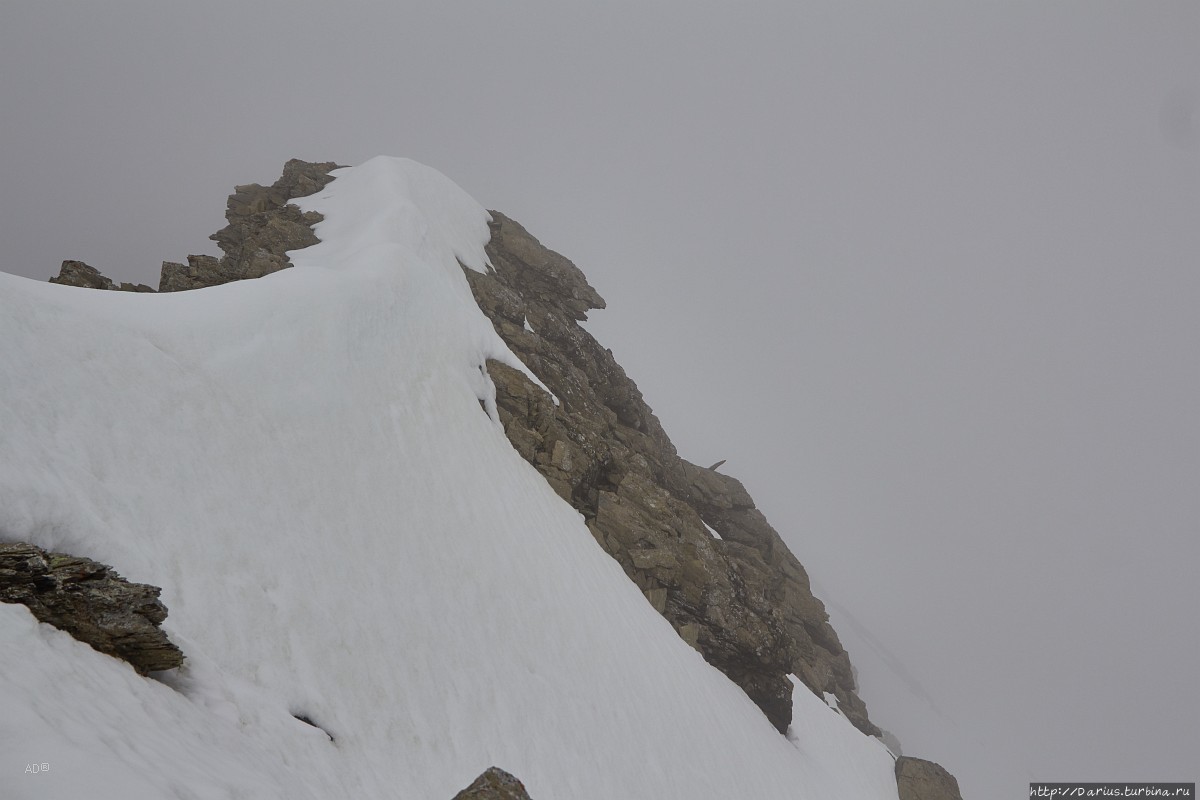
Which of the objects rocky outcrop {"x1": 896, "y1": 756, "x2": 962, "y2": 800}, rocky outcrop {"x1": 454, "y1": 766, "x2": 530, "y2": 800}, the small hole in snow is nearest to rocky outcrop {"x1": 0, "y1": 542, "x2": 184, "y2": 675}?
the small hole in snow

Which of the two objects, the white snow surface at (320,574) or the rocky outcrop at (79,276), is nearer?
the white snow surface at (320,574)

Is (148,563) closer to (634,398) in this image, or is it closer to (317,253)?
(317,253)

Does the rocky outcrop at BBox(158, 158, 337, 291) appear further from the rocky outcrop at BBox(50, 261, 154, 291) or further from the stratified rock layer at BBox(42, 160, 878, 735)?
the rocky outcrop at BBox(50, 261, 154, 291)

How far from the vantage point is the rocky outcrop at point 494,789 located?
5.76m

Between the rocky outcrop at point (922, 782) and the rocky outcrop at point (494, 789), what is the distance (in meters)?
26.7

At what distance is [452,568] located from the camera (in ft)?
44.8

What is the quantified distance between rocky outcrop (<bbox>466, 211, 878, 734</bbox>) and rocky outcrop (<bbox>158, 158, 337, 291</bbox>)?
26.9 feet

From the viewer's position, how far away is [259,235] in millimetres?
25844

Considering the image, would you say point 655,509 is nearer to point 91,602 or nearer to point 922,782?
point 922,782

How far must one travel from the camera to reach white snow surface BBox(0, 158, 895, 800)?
6367 millimetres

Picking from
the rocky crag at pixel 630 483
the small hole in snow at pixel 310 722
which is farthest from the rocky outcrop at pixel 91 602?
the rocky crag at pixel 630 483

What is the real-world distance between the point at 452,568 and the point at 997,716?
396 feet

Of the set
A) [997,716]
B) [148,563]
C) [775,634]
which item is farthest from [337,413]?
[997,716]

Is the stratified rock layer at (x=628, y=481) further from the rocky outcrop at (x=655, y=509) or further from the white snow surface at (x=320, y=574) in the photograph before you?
the white snow surface at (x=320, y=574)
